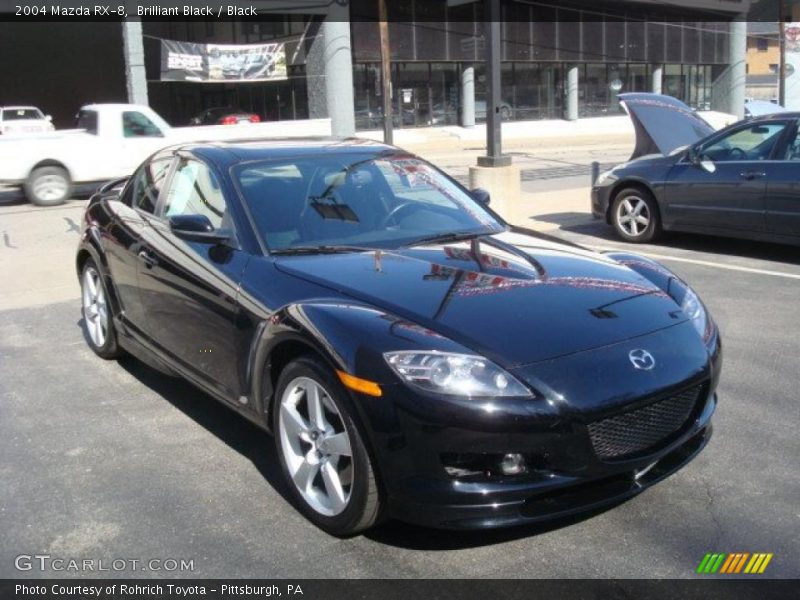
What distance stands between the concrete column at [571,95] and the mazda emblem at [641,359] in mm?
39327

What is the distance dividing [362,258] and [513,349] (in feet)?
3.56

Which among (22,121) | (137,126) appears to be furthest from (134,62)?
(137,126)

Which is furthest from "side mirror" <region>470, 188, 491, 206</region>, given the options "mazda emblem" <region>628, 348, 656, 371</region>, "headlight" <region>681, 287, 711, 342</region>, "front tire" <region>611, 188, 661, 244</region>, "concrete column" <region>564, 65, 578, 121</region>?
"concrete column" <region>564, 65, 578, 121</region>

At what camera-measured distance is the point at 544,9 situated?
38062 millimetres

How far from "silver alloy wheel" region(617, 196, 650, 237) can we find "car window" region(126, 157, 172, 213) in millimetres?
6127

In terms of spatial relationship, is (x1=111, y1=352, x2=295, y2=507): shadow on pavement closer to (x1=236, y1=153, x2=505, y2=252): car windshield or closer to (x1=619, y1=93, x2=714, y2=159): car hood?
(x1=236, y1=153, x2=505, y2=252): car windshield

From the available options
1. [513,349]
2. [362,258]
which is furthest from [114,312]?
[513,349]

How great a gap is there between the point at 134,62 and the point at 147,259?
23414mm

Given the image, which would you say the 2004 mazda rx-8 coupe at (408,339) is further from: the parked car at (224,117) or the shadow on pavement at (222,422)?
the parked car at (224,117)

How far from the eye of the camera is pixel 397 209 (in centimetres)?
A: 455

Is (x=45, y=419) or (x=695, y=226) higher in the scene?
(x=695, y=226)

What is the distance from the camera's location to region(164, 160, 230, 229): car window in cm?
431

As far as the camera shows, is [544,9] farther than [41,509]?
Yes

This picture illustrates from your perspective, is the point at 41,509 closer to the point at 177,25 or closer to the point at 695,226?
the point at 695,226
